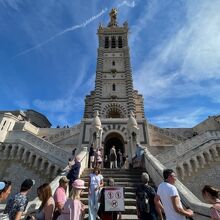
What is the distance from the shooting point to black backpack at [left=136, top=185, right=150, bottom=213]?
4180 mm

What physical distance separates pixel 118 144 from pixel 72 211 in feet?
58.4

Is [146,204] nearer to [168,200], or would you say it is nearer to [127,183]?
[168,200]

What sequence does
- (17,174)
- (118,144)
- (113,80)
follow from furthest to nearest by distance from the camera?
1. (113,80)
2. (118,144)
3. (17,174)

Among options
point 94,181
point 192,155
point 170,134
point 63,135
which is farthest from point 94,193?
point 170,134

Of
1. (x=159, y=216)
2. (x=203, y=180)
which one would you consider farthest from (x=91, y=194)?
(x=203, y=180)

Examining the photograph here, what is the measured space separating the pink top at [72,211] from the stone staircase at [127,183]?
3127 millimetres

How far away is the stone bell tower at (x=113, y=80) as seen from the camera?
83.9 ft

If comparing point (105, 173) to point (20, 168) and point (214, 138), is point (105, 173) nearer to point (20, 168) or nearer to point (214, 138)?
point (20, 168)

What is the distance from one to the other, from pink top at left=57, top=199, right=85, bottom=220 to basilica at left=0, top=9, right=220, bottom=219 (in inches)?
123

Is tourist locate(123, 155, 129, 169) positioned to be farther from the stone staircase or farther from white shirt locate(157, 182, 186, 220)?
white shirt locate(157, 182, 186, 220)

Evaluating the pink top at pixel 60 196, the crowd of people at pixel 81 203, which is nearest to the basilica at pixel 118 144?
the crowd of people at pixel 81 203

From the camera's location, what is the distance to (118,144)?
68.9 feet

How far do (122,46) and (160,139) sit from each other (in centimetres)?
2048

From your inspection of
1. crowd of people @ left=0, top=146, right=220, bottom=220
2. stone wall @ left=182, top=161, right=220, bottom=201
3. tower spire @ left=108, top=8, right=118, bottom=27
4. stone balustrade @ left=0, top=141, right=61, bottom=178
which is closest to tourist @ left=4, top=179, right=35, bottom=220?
crowd of people @ left=0, top=146, right=220, bottom=220
